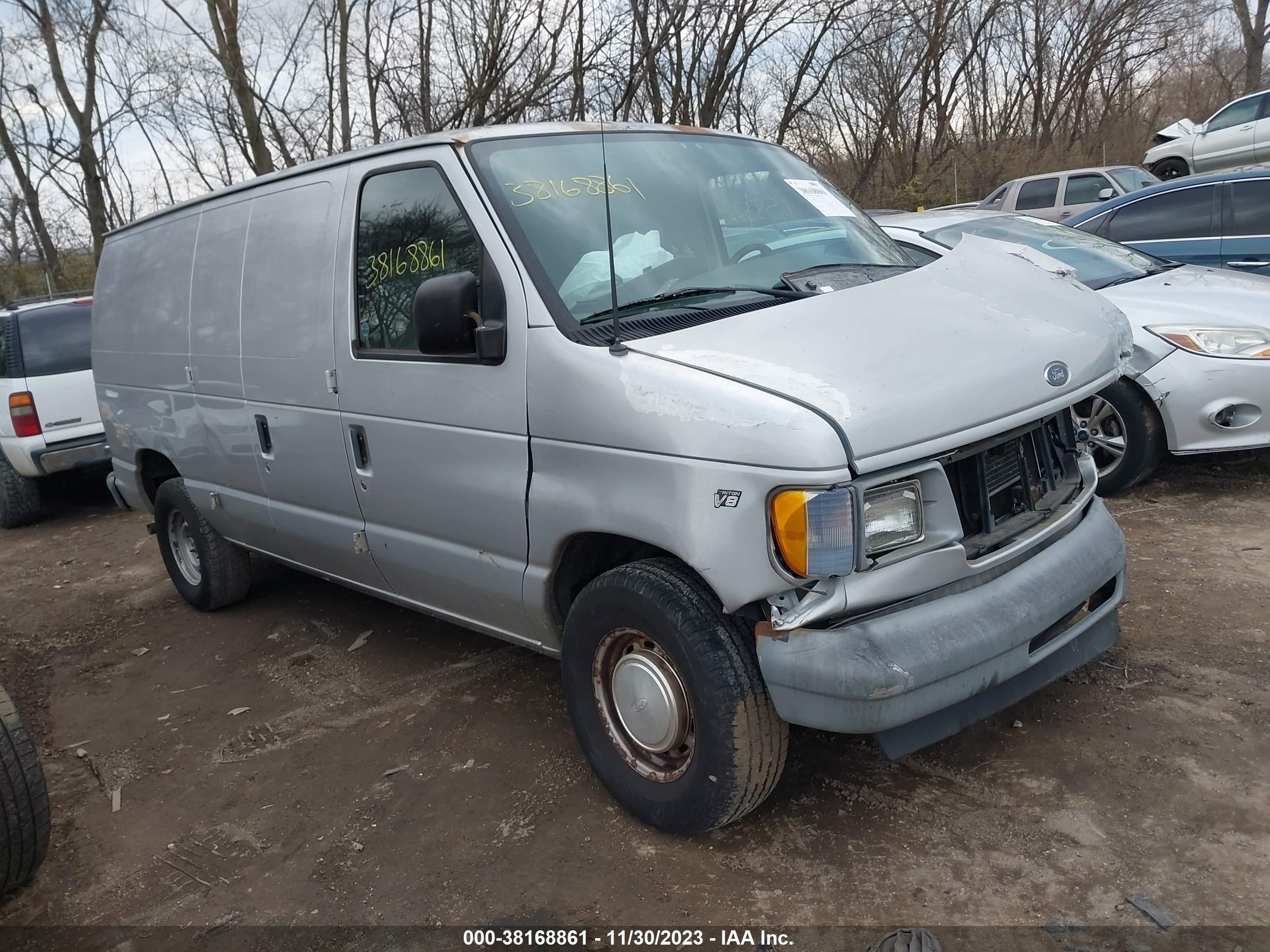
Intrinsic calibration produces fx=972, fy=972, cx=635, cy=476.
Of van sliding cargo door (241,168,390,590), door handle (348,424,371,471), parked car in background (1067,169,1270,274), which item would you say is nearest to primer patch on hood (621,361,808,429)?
door handle (348,424,371,471)

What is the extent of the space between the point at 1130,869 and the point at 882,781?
2.44 feet

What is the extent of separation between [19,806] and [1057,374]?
3.30 meters

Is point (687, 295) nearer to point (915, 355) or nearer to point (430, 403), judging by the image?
point (915, 355)

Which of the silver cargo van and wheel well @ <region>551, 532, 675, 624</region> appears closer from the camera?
the silver cargo van

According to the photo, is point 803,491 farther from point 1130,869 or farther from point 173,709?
point 173,709

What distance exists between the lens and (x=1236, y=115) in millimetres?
15055

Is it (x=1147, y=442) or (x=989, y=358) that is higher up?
(x=989, y=358)

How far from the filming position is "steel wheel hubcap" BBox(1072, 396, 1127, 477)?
17.6 feet

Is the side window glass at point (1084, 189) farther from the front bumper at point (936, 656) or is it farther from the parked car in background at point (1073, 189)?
the front bumper at point (936, 656)

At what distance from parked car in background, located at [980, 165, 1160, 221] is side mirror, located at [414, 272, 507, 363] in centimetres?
1414

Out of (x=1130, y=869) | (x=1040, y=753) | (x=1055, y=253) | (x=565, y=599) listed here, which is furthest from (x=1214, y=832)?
(x=1055, y=253)

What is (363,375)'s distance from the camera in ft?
11.9

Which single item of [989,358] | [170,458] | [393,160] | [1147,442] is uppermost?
[393,160]

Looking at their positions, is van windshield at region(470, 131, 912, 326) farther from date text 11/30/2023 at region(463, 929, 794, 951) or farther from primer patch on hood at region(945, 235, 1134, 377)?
date text 11/30/2023 at region(463, 929, 794, 951)
